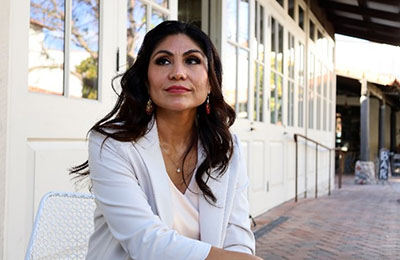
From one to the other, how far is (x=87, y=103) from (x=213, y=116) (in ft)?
3.65

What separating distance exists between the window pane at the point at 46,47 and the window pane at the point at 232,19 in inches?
110

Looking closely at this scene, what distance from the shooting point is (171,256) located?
125 centimetres

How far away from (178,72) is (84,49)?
130 cm

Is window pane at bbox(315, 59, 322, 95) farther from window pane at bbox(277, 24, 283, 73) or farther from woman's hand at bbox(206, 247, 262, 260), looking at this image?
woman's hand at bbox(206, 247, 262, 260)

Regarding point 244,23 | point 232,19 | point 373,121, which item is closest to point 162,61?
point 232,19

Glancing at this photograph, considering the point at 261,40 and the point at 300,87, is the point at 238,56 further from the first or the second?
the point at 300,87

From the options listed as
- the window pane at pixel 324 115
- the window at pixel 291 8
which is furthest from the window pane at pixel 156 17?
the window pane at pixel 324 115

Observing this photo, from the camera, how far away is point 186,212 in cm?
142

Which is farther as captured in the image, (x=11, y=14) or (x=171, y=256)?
(x=11, y=14)

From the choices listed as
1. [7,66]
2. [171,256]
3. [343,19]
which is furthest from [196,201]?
[343,19]

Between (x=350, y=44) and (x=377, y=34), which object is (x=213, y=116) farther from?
(x=350, y=44)

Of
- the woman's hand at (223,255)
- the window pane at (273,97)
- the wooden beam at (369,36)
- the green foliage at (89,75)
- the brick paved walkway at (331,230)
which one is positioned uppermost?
the wooden beam at (369,36)

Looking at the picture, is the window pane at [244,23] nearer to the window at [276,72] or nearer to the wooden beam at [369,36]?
the window at [276,72]

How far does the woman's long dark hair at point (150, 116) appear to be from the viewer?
4.67 feet
